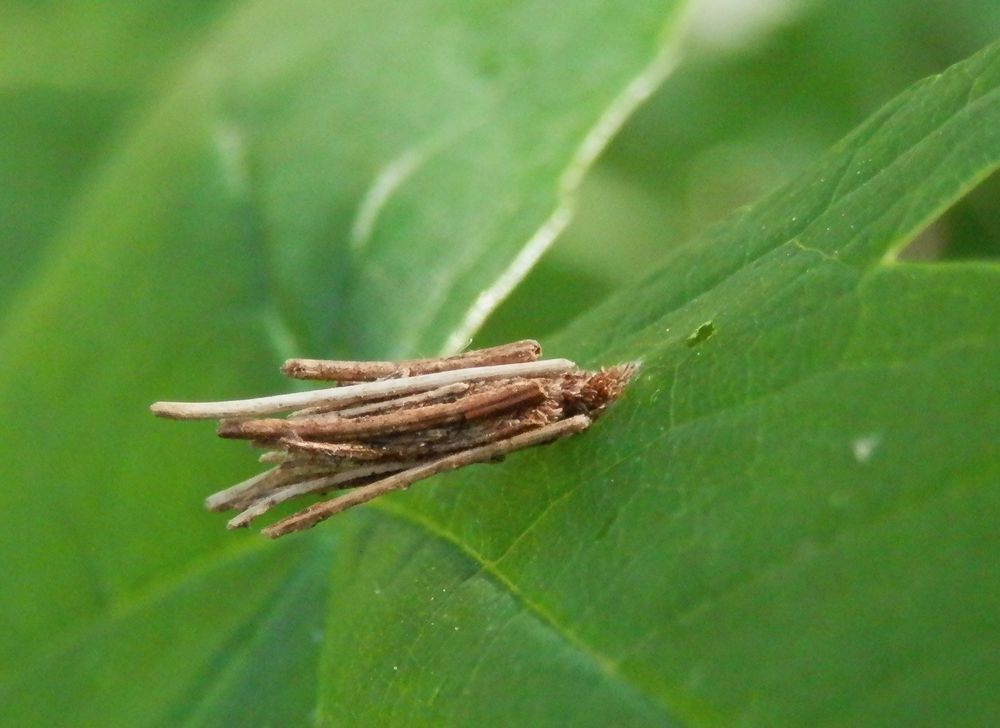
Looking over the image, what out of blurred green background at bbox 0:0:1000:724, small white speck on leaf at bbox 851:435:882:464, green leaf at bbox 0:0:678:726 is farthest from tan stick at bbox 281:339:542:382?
blurred green background at bbox 0:0:1000:724

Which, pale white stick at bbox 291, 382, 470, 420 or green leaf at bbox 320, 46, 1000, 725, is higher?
pale white stick at bbox 291, 382, 470, 420

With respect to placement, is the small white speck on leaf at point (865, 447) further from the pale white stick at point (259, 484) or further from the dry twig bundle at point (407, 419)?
the pale white stick at point (259, 484)

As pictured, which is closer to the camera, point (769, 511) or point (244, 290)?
point (769, 511)

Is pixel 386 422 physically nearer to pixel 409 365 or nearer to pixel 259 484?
pixel 409 365

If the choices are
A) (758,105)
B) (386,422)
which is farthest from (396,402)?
(758,105)

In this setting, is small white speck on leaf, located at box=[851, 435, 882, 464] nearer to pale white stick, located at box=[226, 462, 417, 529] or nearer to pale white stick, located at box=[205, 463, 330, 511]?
pale white stick, located at box=[226, 462, 417, 529]

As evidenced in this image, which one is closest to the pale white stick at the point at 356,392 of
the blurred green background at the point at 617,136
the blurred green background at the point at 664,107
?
the blurred green background at the point at 617,136

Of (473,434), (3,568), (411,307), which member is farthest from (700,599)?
(3,568)
